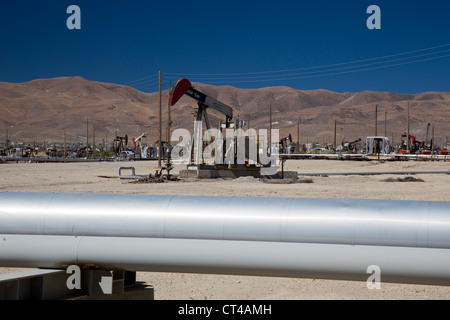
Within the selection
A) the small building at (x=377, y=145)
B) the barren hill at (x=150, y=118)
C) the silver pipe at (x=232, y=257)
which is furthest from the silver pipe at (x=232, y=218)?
the barren hill at (x=150, y=118)

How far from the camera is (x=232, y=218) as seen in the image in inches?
133

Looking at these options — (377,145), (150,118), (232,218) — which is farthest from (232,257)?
(150,118)

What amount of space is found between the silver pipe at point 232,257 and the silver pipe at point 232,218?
5 centimetres

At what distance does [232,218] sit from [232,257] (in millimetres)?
244

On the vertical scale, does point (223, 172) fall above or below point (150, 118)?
below

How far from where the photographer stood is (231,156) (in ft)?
60.4

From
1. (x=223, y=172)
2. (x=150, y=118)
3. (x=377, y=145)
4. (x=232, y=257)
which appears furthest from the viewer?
(x=150, y=118)

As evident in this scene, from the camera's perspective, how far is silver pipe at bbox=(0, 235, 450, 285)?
3143 millimetres

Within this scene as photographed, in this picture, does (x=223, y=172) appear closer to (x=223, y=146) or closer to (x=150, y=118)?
(x=223, y=146)

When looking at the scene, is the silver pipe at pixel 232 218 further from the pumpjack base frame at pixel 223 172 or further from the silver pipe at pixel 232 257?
the pumpjack base frame at pixel 223 172

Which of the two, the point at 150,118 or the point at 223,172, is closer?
the point at 223,172
